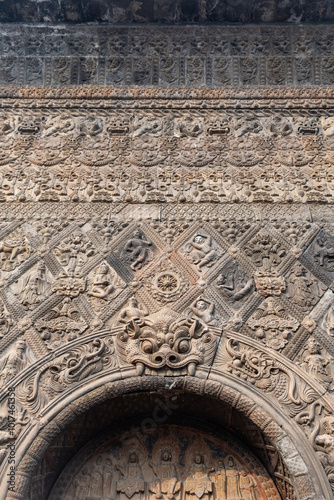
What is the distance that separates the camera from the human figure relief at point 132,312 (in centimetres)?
538

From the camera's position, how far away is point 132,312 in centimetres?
540

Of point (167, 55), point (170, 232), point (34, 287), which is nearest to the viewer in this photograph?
point (34, 287)

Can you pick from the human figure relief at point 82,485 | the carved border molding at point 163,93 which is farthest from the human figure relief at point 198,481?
the carved border molding at point 163,93

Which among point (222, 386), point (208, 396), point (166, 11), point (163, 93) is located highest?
point (166, 11)

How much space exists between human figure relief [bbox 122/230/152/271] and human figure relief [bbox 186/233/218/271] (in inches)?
20.1

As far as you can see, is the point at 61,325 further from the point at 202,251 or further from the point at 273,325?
the point at 273,325

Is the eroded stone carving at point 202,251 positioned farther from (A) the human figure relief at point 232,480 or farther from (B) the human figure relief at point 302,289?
(A) the human figure relief at point 232,480

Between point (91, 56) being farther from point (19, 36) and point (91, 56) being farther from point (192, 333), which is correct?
point (192, 333)

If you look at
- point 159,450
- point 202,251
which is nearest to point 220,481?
point 159,450

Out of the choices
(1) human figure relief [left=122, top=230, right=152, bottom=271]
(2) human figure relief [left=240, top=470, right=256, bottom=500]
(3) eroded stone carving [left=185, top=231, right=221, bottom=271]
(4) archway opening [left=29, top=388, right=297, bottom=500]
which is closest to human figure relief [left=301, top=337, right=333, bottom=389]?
(4) archway opening [left=29, top=388, right=297, bottom=500]

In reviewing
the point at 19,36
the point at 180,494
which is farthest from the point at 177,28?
the point at 180,494

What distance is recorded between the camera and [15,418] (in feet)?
15.9

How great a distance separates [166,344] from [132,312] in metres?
0.53

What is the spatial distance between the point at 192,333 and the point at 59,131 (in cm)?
340
